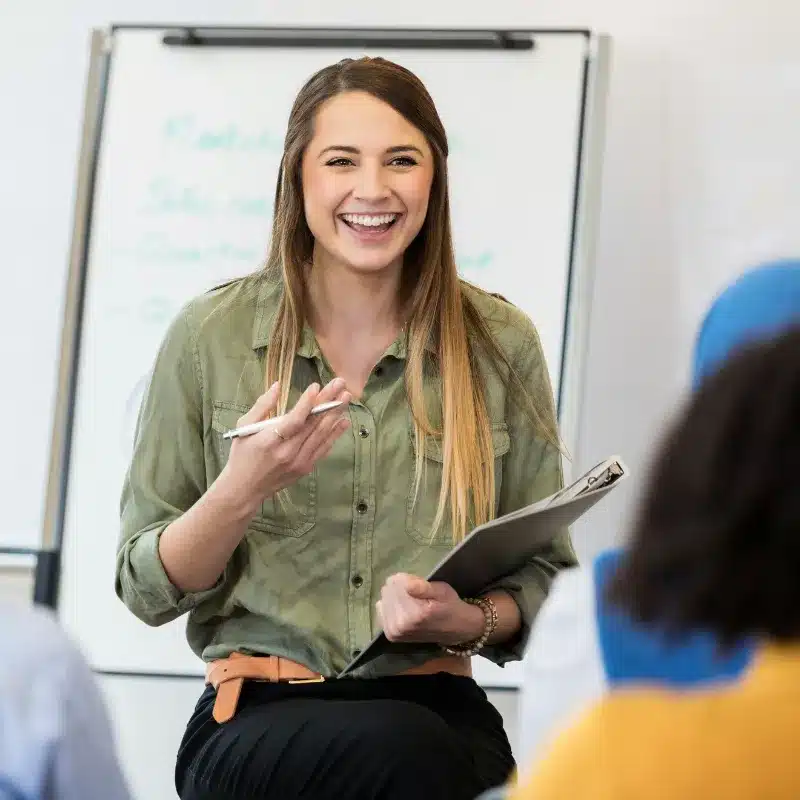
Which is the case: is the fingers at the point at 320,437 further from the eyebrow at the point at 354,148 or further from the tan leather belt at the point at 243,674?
the eyebrow at the point at 354,148

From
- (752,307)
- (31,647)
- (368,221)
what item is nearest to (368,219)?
(368,221)

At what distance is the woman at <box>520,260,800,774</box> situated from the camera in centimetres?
97

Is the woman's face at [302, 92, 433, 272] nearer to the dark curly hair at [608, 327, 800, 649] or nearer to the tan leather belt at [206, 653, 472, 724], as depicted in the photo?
the tan leather belt at [206, 653, 472, 724]

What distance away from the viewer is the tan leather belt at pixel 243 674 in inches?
64.7

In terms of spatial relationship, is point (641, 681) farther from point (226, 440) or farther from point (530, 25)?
point (530, 25)

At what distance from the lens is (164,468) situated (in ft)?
5.81

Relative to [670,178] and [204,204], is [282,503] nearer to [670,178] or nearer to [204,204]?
[204,204]

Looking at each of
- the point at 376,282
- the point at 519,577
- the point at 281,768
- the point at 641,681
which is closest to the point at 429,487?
the point at 519,577

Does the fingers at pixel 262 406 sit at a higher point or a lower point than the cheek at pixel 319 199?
lower

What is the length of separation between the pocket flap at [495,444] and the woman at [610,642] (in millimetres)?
705

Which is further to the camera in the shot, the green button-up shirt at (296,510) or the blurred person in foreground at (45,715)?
the green button-up shirt at (296,510)

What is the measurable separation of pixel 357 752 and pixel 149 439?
517 millimetres

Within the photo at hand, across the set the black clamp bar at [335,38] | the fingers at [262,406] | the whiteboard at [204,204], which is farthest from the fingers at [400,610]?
the black clamp bar at [335,38]

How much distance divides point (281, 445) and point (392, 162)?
1.65 ft
